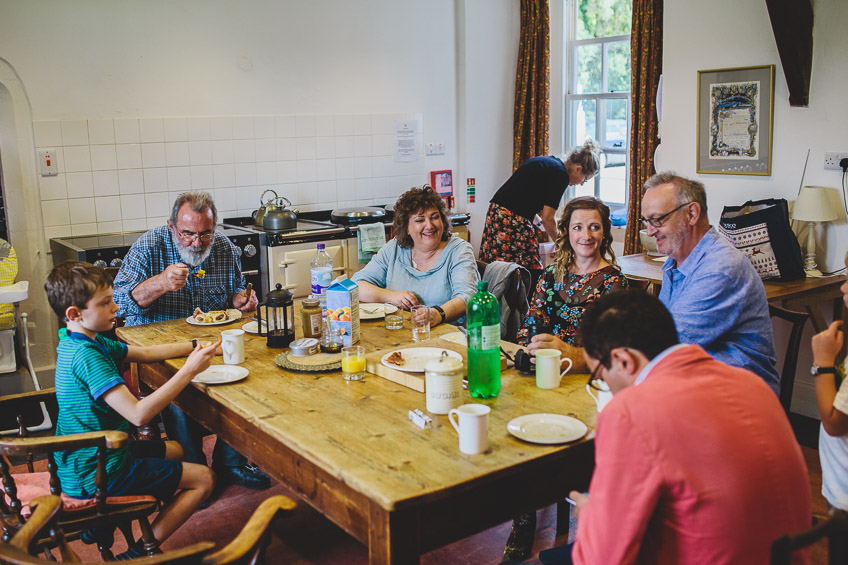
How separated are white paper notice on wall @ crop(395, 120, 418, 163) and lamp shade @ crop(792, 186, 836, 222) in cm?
307

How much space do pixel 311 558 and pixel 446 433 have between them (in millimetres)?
1170

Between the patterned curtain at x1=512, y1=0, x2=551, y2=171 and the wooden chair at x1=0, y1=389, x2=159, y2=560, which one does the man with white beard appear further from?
the patterned curtain at x1=512, y1=0, x2=551, y2=171

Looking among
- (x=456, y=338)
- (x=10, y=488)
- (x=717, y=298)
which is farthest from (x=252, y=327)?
(x=717, y=298)

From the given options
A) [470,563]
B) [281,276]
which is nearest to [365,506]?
[470,563]

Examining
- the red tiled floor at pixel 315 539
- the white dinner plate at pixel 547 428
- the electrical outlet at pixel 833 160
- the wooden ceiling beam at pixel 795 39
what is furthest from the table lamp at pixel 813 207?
the white dinner plate at pixel 547 428

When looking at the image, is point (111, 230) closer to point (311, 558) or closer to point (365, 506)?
point (311, 558)

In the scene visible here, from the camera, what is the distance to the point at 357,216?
549cm

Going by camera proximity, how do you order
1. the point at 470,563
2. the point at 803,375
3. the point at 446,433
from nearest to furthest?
→ 1. the point at 446,433
2. the point at 470,563
3. the point at 803,375

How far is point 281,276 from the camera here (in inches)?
198

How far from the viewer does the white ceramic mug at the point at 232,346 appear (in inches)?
107

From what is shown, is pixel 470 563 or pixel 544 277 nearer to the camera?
pixel 470 563

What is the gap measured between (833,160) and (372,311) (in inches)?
97.3

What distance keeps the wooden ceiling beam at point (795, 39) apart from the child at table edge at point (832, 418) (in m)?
2.17

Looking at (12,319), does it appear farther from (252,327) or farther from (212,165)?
(252,327)
